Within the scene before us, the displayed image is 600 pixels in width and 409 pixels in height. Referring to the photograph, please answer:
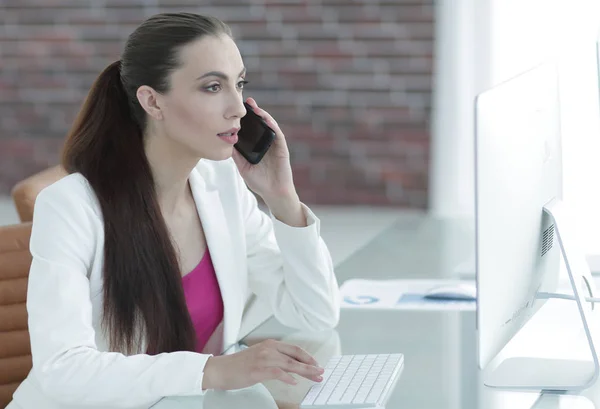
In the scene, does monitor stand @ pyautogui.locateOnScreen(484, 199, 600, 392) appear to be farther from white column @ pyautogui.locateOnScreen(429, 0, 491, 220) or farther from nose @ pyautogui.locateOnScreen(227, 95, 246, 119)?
white column @ pyautogui.locateOnScreen(429, 0, 491, 220)

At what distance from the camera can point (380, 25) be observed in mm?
5273

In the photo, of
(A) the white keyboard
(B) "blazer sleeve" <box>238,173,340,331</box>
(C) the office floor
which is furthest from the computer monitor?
(C) the office floor

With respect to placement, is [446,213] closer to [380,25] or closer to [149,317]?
[380,25]

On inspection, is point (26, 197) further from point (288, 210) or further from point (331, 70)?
point (331, 70)

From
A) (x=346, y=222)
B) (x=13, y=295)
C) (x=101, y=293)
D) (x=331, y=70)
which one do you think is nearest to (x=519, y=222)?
(x=101, y=293)

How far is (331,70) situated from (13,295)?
3.64m

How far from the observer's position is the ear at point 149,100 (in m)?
1.75

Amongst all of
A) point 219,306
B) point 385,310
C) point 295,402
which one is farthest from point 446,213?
point 295,402

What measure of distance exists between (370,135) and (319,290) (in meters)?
Result: 3.48

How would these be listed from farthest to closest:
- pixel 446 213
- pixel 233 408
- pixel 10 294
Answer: pixel 446 213 → pixel 10 294 → pixel 233 408

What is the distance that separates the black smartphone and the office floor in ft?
7.95

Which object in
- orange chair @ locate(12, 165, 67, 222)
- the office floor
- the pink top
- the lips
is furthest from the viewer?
the office floor

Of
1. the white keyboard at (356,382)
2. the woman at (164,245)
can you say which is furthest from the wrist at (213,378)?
the white keyboard at (356,382)

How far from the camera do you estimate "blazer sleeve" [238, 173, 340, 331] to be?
1.94 meters
